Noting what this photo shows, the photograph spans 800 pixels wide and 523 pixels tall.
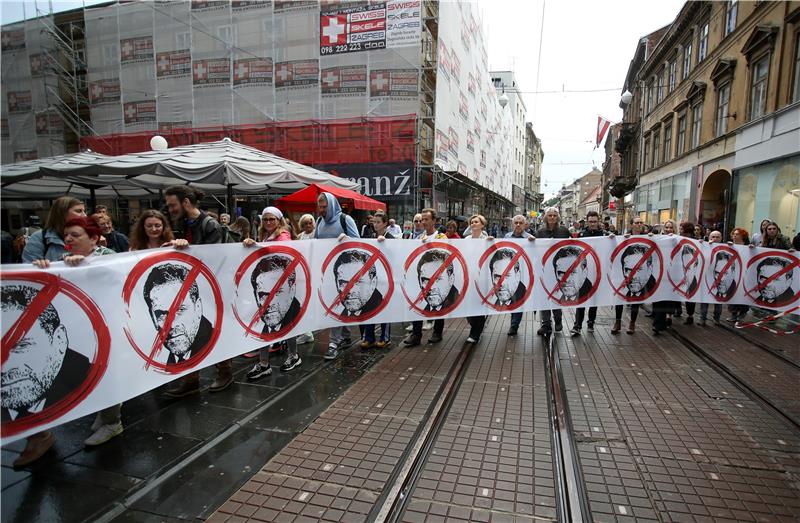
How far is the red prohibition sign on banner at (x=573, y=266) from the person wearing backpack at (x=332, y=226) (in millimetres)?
3195

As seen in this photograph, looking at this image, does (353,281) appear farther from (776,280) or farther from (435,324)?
(776,280)

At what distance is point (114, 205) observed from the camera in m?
22.4

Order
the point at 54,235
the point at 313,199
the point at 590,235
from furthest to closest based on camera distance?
the point at 313,199 < the point at 590,235 < the point at 54,235

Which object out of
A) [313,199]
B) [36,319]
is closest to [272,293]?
[36,319]

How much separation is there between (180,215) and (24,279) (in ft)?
5.92

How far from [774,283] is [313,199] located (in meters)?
9.35

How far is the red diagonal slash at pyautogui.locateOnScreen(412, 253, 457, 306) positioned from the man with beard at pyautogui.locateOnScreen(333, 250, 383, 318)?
0.63 meters

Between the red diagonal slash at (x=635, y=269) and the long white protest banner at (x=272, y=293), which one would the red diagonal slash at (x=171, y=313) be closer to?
the long white protest banner at (x=272, y=293)

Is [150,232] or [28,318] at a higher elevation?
[150,232]

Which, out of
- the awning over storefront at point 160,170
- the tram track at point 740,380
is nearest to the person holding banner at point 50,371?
the awning over storefront at point 160,170

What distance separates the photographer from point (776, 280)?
7.28 m

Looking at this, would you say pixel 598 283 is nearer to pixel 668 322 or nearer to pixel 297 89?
pixel 668 322

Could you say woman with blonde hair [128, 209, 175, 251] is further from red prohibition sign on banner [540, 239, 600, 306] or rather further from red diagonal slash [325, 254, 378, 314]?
red prohibition sign on banner [540, 239, 600, 306]

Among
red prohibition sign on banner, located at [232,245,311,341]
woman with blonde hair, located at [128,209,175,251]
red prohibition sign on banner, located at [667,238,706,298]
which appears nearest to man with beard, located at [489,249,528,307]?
red prohibition sign on banner, located at [667,238,706,298]
